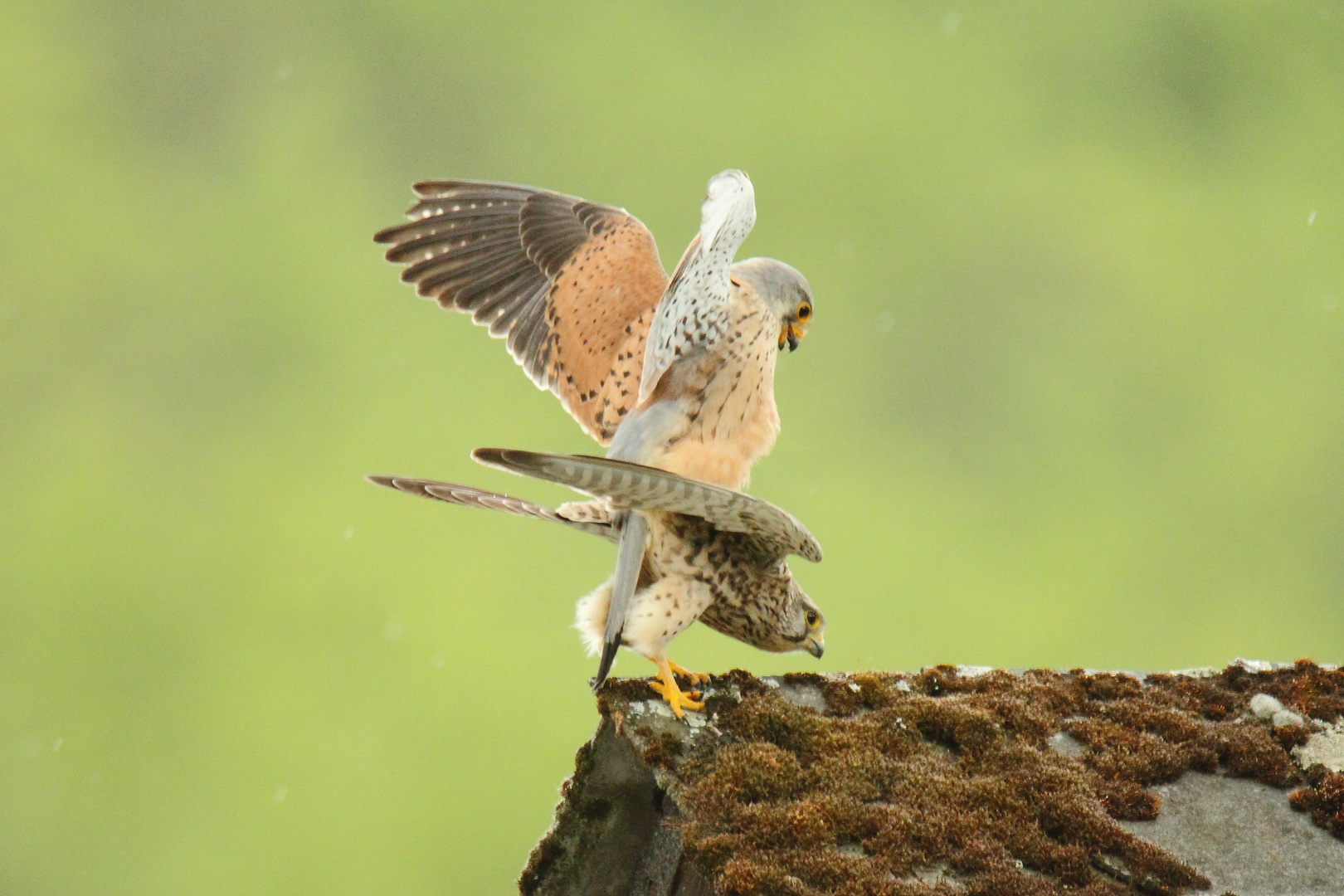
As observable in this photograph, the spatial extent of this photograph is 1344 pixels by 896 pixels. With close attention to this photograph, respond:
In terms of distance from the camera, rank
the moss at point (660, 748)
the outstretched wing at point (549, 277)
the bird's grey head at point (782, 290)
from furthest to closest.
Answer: the outstretched wing at point (549, 277) → the bird's grey head at point (782, 290) → the moss at point (660, 748)

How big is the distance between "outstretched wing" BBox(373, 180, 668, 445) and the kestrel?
571mm

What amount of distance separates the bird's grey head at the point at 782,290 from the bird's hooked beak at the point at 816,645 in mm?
884

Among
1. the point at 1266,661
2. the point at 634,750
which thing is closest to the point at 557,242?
the point at 634,750

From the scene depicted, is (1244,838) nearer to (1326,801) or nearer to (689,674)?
(1326,801)

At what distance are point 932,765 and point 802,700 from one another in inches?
19.9

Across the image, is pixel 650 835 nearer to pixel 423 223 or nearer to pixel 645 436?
pixel 645 436

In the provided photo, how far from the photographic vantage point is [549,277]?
4.04 m

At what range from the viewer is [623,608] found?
3.11 m

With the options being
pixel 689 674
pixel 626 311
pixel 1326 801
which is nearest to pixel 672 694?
pixel 689 674

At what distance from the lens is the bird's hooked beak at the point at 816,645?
3.62 meters

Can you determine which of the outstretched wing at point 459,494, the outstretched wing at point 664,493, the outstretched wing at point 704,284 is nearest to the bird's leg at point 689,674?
the outstretched wing at point 664,493

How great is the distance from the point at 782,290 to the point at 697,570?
83 cm

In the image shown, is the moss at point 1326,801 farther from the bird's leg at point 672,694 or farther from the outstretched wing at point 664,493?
the bird's leg at point 672,694

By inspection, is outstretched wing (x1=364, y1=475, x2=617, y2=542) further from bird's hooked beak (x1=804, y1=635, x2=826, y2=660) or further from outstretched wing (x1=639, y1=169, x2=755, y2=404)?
bird's hooked beak (x1=804, y1=635, x2=826, y2=660)
